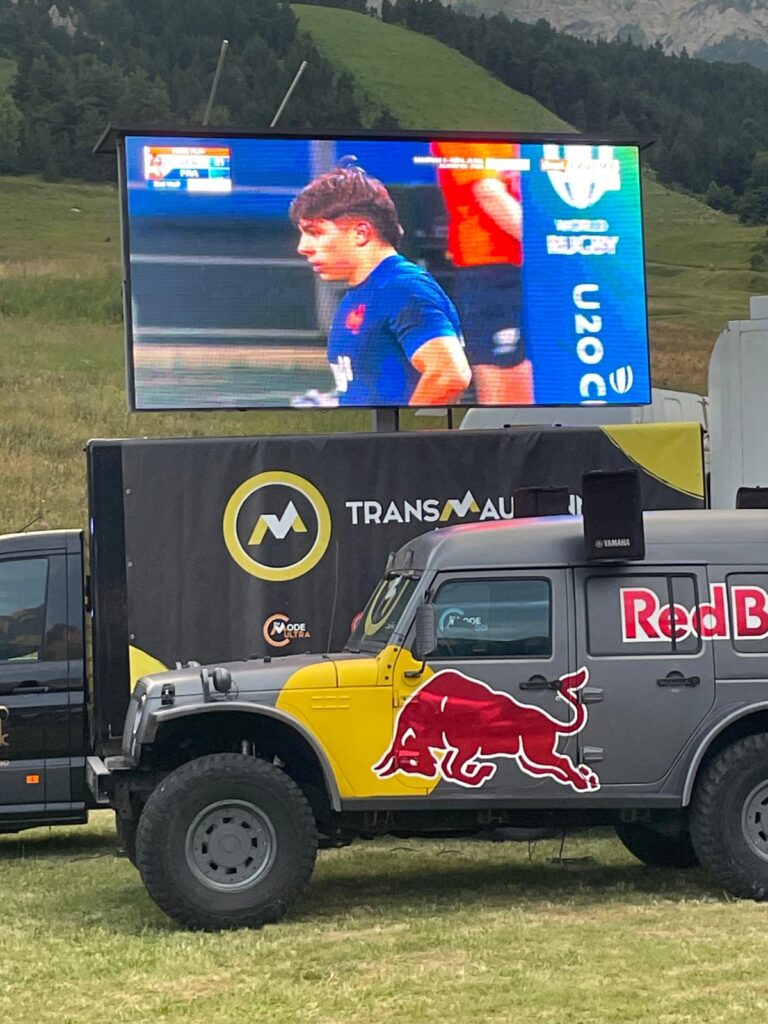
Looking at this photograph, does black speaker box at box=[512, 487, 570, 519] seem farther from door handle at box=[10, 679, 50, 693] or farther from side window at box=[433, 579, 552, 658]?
door handle at box=[10, 679, 50, 693]

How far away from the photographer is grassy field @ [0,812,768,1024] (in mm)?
6520

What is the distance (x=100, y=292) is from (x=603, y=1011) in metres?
64.4

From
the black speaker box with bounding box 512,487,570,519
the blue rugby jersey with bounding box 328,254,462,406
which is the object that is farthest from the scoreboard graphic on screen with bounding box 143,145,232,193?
the black speaker box with bounding box 512,487,570,519

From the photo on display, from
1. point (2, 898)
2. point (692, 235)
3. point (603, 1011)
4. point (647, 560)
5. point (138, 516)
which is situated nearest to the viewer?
point (603, 1011)

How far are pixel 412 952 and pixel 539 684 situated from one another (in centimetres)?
168

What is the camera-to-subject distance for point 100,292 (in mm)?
68438

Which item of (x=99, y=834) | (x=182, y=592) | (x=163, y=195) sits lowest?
(x=99, y=834)

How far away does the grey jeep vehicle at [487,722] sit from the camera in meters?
8.32

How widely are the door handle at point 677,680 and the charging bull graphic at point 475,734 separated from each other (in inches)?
17.2

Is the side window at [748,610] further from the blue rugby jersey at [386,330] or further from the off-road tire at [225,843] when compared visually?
the blue rugby jersey at [386,330]

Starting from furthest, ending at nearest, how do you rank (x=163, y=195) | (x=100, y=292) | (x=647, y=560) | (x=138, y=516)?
(x=100, y=292) → (x=163, y=195) → (x=138, y=516) → (x=647, y=560)

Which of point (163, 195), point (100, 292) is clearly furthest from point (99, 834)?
point (100, 292)

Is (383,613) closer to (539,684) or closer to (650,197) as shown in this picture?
(539,684)

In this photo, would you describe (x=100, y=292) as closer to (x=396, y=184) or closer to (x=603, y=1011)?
(x=396, y=184)
